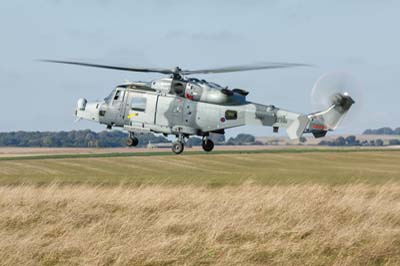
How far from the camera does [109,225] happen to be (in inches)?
843

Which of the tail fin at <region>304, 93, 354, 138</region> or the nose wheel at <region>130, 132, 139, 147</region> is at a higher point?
the tail fin at <region>304, 93, 354, 138</region>

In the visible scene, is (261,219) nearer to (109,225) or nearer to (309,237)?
(309,237)

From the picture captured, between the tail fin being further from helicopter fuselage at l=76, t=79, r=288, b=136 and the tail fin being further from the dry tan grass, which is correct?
the dry tan grass

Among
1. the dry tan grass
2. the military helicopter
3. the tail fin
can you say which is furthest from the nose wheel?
the tail fin

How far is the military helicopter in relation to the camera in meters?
35.3

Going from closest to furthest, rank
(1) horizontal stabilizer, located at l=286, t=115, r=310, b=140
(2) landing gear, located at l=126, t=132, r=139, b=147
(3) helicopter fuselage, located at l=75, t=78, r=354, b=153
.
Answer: (1) horizontal stabilizer, located at l=286, t=115, r=310, b=140
(3) helicopter fuselage, located at l=75, t=78, r=354, b=153
(2) landing gear, located at l=126, t=132, r=139, b=147

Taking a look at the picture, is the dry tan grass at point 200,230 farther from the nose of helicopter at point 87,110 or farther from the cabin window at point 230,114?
the nose of helicopter at point 87,110

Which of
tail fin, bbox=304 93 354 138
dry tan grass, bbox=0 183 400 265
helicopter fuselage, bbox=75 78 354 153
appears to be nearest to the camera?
dry tan grass, bbox=0 183 400 265

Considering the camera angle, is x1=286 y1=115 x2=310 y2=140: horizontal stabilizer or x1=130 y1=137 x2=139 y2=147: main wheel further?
x1=130 y1=137 x2=139 y2=147: main wheel

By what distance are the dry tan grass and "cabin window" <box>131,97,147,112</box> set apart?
694 centimetres

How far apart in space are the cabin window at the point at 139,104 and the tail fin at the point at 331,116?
882cm

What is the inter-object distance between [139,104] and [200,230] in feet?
56.5

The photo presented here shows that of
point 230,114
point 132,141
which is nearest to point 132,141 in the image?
point 132,141

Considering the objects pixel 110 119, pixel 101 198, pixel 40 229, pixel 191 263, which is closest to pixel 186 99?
pixel 110 119
